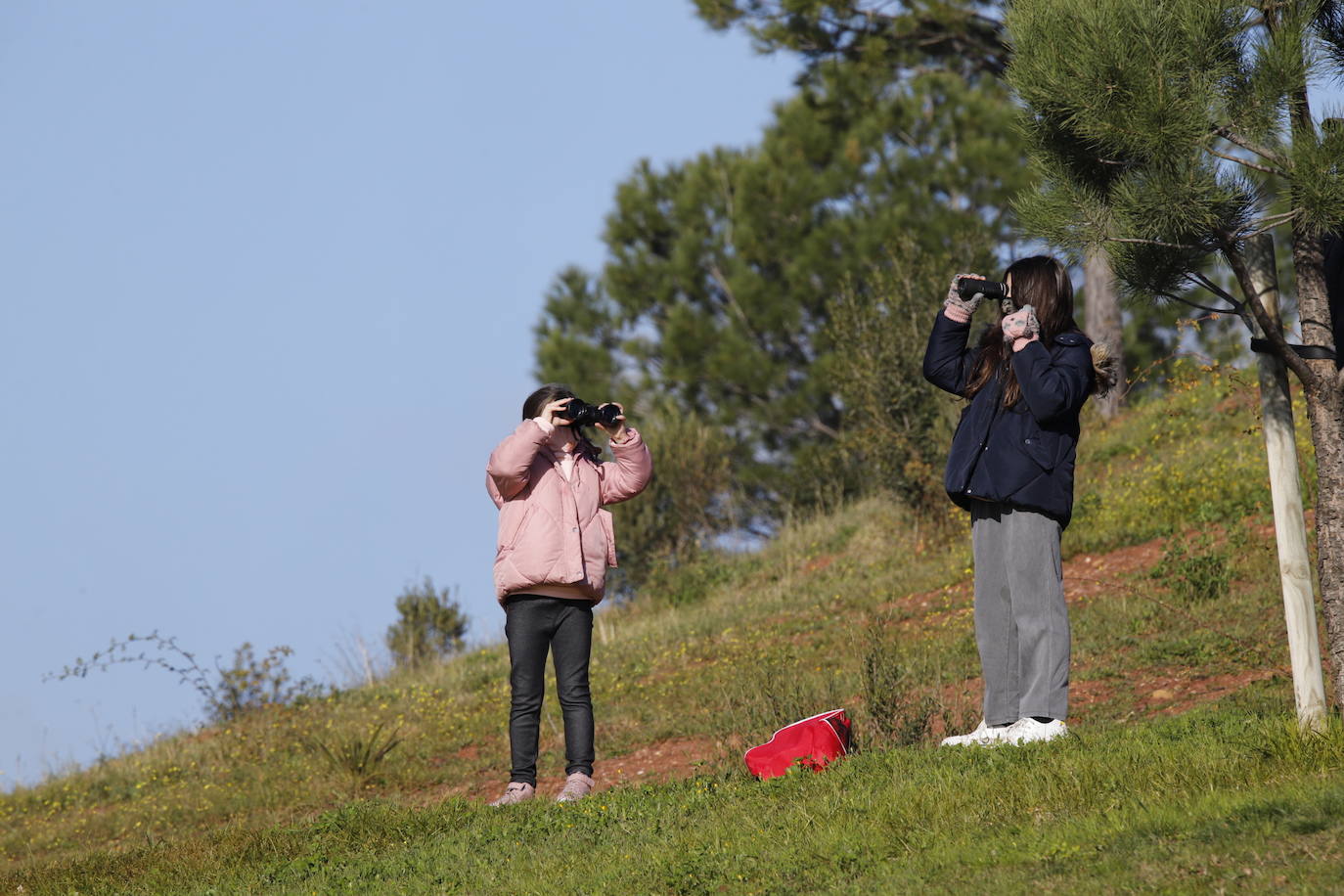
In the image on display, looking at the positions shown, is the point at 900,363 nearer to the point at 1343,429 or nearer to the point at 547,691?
the point at 547,691

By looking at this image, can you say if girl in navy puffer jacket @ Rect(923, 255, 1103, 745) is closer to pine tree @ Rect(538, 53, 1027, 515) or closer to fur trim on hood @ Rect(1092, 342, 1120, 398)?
fur trim on hood @ Rect(1092, 342, 1120, 398)

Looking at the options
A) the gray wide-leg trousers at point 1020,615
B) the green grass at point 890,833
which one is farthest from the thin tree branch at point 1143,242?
the green grass at point 890,833

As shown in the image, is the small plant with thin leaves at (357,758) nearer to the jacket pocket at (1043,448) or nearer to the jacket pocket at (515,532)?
the jacket pocket at (515,532)

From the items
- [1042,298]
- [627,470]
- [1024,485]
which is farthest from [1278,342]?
[627,470]

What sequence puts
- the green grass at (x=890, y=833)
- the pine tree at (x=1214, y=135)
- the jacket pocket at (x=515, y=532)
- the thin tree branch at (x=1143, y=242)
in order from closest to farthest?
1. the green grass at (x=890, y=833)
2. the pine tree at (x=1214, y=135)
3. the thin tree branch at (x=1143, y=242)
4. the jacket pocket at (x=515, y=532)

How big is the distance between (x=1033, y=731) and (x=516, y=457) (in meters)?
2.51

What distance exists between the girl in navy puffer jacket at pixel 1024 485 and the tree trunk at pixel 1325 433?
808 mm

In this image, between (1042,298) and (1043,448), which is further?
(1042,298)

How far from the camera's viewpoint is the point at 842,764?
5629 mm

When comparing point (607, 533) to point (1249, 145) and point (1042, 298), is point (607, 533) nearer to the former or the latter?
point (1042, 298)

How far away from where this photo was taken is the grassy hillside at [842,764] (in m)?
4.25

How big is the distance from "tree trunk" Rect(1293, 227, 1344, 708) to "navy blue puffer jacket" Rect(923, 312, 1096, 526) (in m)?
0.81

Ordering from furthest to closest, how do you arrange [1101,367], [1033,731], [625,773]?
[625,773], [1101,367], [1033,731]

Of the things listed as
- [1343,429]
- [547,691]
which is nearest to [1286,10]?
[1343,429]
